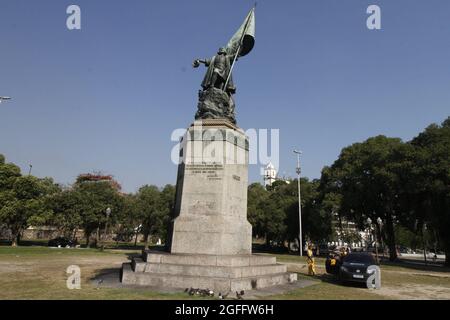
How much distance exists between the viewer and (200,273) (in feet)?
35.3

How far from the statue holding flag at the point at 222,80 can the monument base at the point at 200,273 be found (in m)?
6.34

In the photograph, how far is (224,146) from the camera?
13.8m

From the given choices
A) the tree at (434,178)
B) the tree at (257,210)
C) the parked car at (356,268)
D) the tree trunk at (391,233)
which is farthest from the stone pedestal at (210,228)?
the tree at (257,210)

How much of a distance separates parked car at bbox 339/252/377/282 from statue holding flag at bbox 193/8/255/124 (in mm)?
7925

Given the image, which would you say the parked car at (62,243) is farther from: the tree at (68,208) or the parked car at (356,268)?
the parked car at (356,268)

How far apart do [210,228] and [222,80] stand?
22.9 feet

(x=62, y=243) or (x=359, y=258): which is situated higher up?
(x=359, y=258)

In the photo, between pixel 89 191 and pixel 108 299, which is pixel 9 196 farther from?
pixel 108 299

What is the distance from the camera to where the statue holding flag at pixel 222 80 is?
50.3ft

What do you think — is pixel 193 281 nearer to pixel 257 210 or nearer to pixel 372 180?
pixel 372 180

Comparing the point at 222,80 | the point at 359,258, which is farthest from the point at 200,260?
the point at 222,80
